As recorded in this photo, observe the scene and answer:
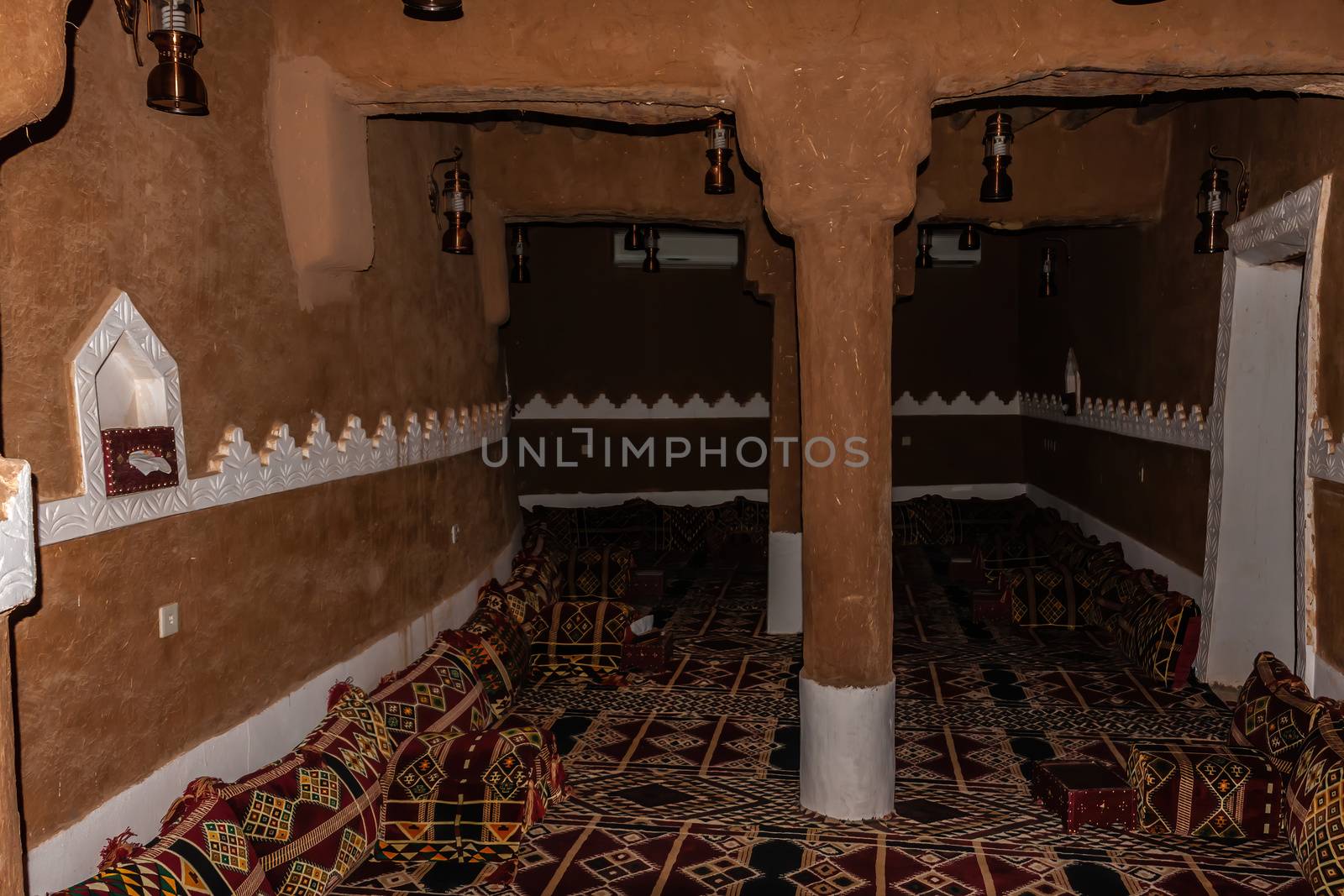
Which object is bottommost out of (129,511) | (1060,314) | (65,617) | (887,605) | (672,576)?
(672,576)

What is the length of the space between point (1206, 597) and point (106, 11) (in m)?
6.74

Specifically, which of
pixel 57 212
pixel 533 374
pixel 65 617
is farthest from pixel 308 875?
pixel 533 374

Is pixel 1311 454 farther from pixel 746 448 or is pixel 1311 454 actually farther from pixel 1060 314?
pixel 746 448

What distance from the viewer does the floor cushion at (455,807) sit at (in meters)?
4.57

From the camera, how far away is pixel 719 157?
5.66 meters

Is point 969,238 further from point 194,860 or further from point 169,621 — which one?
point 194,860

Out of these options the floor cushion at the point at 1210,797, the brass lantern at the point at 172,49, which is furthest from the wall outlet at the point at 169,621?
the floor cushion at the point at 1210,797

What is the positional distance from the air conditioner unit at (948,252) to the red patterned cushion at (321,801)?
1004 cm

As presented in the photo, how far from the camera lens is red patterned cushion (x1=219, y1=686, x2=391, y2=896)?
3.80 meters

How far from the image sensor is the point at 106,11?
3328 mm

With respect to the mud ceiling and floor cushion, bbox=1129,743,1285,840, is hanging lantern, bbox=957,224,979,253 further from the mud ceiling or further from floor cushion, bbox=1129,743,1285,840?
floor cushion, bbox=1129,743,1285,840

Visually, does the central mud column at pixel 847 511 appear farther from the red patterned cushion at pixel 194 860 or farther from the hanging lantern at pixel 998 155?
the red patterned cushion at pixel 194 860

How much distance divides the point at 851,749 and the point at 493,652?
7.83ft

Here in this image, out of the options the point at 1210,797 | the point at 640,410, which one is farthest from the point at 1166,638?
the point at 640,410
